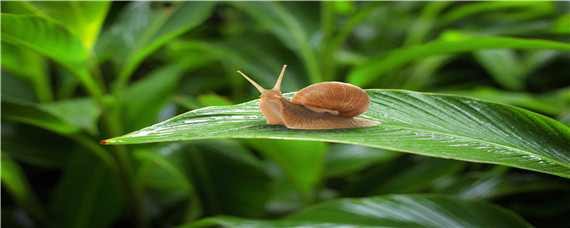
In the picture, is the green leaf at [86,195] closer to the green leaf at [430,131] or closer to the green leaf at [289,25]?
the green leaf at [289,25]

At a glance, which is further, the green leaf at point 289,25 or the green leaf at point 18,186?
the green leaf at point 289,25

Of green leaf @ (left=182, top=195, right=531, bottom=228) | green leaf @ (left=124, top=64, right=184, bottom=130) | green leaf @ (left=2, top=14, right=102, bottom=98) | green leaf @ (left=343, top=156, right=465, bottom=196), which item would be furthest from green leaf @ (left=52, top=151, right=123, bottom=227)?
green leaf @ (left=343, top=156, right=465, bottom=196)

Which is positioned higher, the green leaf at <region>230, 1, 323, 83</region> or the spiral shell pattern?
the green leaf at <region>230, 1, 323, 83</region>

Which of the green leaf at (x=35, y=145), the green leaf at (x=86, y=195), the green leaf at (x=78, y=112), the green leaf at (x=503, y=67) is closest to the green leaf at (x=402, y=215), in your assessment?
the green leaf at (x=78, y=112)

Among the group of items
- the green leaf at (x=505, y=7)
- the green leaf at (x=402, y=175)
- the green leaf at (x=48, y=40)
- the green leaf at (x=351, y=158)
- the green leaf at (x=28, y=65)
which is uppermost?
the green leaf at (x=505, y=7)

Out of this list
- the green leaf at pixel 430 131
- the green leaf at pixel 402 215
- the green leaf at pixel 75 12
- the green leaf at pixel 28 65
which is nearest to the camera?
the green leaf at pixel 430 131

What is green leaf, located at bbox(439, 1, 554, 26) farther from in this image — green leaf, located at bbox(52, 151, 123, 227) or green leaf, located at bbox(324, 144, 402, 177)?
green leaf, located at bbox(52, 151, 123, 227)

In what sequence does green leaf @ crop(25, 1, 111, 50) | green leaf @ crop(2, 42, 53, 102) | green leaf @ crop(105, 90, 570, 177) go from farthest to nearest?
green leaf @ crop(2, 42, 53, 102), green leaf @ crop(25, 1, 111, 50), green leaf @ crop(105, 90, 570, 177)
